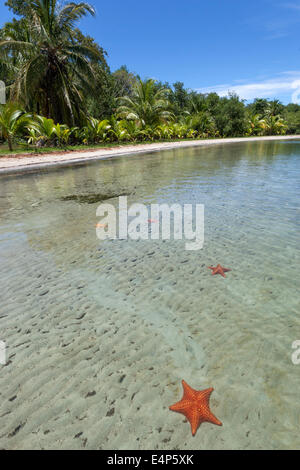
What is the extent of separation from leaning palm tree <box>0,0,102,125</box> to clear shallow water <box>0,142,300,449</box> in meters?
18.6

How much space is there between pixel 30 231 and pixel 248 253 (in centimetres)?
377

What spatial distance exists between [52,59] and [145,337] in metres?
23.3

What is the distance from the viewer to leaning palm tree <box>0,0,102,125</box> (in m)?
17.8

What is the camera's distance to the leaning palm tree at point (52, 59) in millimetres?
17781

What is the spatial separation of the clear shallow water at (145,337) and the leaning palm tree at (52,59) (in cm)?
1861

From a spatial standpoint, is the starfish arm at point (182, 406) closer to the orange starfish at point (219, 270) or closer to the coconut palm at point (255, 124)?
the orange starfish at point (219, 270)

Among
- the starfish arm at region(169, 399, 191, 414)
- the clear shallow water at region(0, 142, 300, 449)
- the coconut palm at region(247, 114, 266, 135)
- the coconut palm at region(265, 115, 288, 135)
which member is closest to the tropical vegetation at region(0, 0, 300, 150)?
the clear shallow water at region(0, 142, 300, 449)

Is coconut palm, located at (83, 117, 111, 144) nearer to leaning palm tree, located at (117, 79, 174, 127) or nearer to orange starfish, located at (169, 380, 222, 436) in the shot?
leaning palm tree, located at (117, 79, 174, 127)

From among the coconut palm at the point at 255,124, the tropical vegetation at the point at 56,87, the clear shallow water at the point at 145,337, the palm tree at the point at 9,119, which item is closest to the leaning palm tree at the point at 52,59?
the tropical vegetation at the point at 56,87

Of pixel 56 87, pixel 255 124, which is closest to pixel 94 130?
pixel 56 87

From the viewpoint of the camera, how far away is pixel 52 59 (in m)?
19.4

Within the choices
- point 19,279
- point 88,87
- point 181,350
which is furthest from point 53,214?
point 88,87
